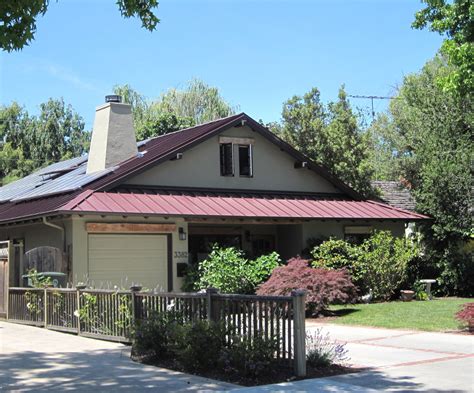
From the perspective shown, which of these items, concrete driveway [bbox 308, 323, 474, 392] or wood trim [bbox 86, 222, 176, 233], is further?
wood trim [bbox 86, 222, 176, 233]

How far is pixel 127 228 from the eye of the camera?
1917 cm

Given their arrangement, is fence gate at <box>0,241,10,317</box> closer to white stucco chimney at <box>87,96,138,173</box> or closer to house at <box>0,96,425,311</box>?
house at <box>0,96,425,311</box>

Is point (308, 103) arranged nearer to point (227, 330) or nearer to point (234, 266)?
point (234, 266)

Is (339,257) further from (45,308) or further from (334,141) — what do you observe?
(45,308)

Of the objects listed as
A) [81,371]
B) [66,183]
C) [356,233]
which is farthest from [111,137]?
[81,371]

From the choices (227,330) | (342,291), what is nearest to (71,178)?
(342,291)

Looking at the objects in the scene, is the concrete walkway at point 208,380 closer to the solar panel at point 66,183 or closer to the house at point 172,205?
the house at point 172,205

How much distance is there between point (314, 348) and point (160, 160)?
39.8ft

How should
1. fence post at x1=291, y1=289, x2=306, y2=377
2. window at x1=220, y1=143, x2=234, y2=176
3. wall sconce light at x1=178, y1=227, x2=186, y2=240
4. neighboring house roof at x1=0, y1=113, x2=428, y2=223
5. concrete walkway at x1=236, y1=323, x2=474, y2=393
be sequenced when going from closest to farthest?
concrete walkway at x1=236, y1=323, x2=474, y2=393 → fence post at x1=291, y1=289, x2=306, y2=377 → neighboring house roof at x1=0, y1=113, x2=428, y2=223 → wall sconce light at x1=178, y1=227, x2=186, y2=240 → window at x1=220, y1=143, x2=234, y2=176

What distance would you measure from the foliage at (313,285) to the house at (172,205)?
3402 mm

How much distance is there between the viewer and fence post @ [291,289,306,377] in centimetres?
A: 870

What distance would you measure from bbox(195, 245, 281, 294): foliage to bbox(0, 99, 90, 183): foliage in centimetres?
3877

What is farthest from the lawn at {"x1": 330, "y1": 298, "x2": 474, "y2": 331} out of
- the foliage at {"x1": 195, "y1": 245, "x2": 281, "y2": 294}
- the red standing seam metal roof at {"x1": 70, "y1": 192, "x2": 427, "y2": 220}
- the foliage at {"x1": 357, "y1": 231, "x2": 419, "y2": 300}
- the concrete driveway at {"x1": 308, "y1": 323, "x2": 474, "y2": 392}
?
the red standing seam metal roof at {"x1": 70, "y1": 192, "x2": 427, "y2": 220}

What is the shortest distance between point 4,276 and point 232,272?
6.31 m
